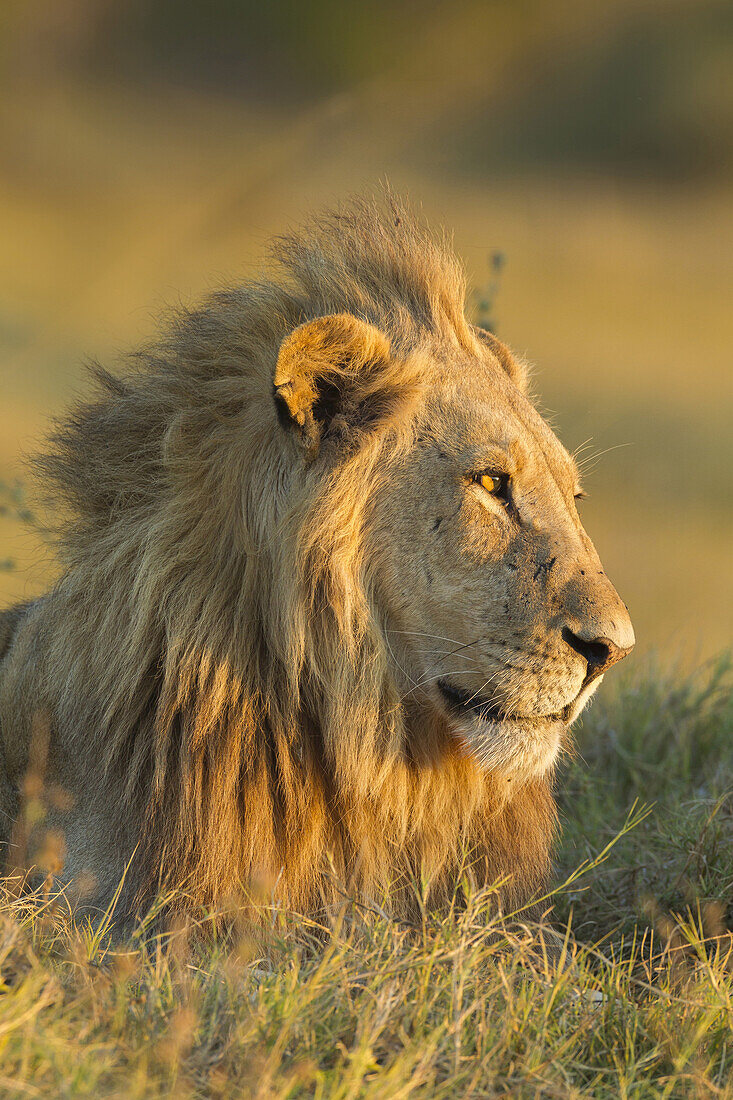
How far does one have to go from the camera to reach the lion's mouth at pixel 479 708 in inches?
129

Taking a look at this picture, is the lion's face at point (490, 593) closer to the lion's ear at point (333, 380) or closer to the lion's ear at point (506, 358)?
the lion's ear at point (333, 380)

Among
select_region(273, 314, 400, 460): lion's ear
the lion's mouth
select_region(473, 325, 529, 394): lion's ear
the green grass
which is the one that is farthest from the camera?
select_region(473, 325, 529, 394): lion's ear

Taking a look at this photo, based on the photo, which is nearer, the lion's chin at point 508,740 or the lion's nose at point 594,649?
the lion's nose at point 594,649

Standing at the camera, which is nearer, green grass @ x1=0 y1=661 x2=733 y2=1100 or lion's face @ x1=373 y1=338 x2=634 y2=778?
green grass @ x1=0 y1=661 x2=733 y2=1100

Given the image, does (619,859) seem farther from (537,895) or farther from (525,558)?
(525,558)

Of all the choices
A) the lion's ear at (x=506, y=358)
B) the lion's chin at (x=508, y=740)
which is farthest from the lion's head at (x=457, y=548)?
the lion's ear at (x=506, y=358)

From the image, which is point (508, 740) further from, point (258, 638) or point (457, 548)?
point (258, 638)

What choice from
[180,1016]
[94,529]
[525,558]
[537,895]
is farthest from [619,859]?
[180,1016]

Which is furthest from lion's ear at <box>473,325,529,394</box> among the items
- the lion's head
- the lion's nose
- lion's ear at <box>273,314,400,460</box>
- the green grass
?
the green grass

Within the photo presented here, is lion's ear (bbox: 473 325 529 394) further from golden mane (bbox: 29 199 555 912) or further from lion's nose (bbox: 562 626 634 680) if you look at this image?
lion's nose (bbox: 562 626 634 680)

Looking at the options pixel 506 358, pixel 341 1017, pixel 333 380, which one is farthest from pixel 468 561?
pixel 341 1017

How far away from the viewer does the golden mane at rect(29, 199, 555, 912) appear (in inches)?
131

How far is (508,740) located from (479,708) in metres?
0.12

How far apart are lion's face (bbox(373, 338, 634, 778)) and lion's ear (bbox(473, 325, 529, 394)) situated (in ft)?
1.78
